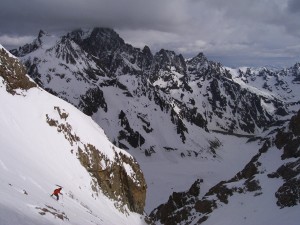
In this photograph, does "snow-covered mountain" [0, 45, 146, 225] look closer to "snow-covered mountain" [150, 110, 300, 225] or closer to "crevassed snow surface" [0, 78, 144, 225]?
"crevassed snow surface" [0, 78, 144, 225]

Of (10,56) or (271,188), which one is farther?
(271,188)

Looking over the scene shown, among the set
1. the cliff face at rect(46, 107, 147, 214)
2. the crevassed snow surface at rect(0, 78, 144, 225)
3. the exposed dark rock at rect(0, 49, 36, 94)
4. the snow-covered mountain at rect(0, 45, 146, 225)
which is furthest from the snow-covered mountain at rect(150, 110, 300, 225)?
the exposed dark rock at rect(0, 49, 36, 94)

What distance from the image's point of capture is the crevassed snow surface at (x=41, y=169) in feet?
77.7

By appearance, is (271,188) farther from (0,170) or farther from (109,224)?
(0,170)

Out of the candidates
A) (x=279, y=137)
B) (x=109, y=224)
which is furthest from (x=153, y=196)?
(x=109, y=224)

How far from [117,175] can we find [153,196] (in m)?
85.5

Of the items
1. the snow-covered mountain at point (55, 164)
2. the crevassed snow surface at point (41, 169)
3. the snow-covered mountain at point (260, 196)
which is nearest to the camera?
the crevassed snow surface at point (41, 169)

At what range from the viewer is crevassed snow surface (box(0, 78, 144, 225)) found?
23688 mm

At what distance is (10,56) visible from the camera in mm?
50125

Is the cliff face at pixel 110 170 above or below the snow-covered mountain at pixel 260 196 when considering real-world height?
below

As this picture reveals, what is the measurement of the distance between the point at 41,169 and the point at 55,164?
14.7 feet

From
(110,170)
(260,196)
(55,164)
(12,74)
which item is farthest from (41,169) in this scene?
(260,196)

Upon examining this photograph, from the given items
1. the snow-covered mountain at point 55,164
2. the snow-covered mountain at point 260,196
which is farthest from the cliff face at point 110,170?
the snow-covered mountain at point 260,196

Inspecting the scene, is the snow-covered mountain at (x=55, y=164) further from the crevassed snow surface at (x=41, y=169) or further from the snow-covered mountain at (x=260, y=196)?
the snow-covered mountain at (x=260, y=196)
